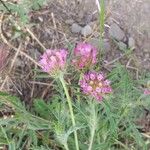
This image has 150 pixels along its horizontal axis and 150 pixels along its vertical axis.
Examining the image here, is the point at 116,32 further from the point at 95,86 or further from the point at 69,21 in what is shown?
the point at 95,86

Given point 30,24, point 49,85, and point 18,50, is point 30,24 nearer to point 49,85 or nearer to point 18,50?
point 18,50

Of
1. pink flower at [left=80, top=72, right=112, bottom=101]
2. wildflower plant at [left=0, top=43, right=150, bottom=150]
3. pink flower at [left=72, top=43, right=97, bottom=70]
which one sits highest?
pink flower at [left=72, top=43, right=97, bottom=70]

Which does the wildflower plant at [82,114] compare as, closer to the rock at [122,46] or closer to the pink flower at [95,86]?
the pink flower at [95,86]

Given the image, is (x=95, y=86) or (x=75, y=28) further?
(x=75, y=28)

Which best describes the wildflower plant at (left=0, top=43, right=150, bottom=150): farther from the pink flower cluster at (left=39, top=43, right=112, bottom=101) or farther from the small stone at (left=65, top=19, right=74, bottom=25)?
the small stone at (left=65, top=19, right=74, bottom=25)

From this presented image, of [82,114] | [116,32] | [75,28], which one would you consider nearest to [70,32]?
[75,28]

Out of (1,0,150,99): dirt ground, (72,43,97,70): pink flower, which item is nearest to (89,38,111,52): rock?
(1,0,150,99): dirt ground

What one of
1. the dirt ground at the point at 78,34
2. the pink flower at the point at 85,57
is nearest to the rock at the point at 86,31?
the dirt ground at the point at 78,34
